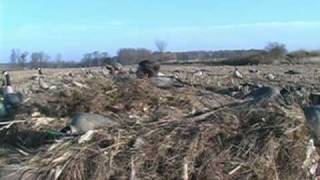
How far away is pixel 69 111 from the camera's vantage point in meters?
8.23

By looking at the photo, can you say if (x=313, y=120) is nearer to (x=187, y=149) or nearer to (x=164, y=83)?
(x=187, y=149)

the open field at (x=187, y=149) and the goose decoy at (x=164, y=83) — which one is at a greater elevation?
the goose decoy at (x=164, y=83)

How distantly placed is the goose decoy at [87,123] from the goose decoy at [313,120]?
5.61 ft

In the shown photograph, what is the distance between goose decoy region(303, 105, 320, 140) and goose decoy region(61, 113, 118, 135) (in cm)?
171

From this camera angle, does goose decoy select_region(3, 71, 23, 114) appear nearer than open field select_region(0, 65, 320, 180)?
No

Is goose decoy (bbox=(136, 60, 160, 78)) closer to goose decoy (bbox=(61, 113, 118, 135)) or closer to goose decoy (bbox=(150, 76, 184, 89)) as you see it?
goose decoy (bbox=(150, 76, 184, 89))

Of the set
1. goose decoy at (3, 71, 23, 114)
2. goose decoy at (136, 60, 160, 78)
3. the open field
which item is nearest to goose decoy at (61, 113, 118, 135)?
the open field

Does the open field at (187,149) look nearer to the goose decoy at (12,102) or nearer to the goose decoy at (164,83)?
the goose decoy at (164,83)

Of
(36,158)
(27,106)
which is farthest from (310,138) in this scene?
(27,106)

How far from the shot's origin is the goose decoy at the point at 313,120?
20.5 feet

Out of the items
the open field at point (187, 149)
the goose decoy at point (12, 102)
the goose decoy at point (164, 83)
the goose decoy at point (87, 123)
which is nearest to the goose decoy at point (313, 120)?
the open field at point (187, 149)

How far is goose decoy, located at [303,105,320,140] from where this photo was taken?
6.25 meters

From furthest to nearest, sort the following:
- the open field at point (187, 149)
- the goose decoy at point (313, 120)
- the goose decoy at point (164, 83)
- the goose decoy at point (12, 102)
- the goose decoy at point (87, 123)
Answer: the goose decoy at point (12, 102) < the goose decoy at point (164, 83) < the goose decoy at point (87, 123) < the goose decoy at point (313, 120) < the open field at point (187, 149)

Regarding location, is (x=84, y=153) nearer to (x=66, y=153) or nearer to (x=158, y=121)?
(x=66, y=153)
